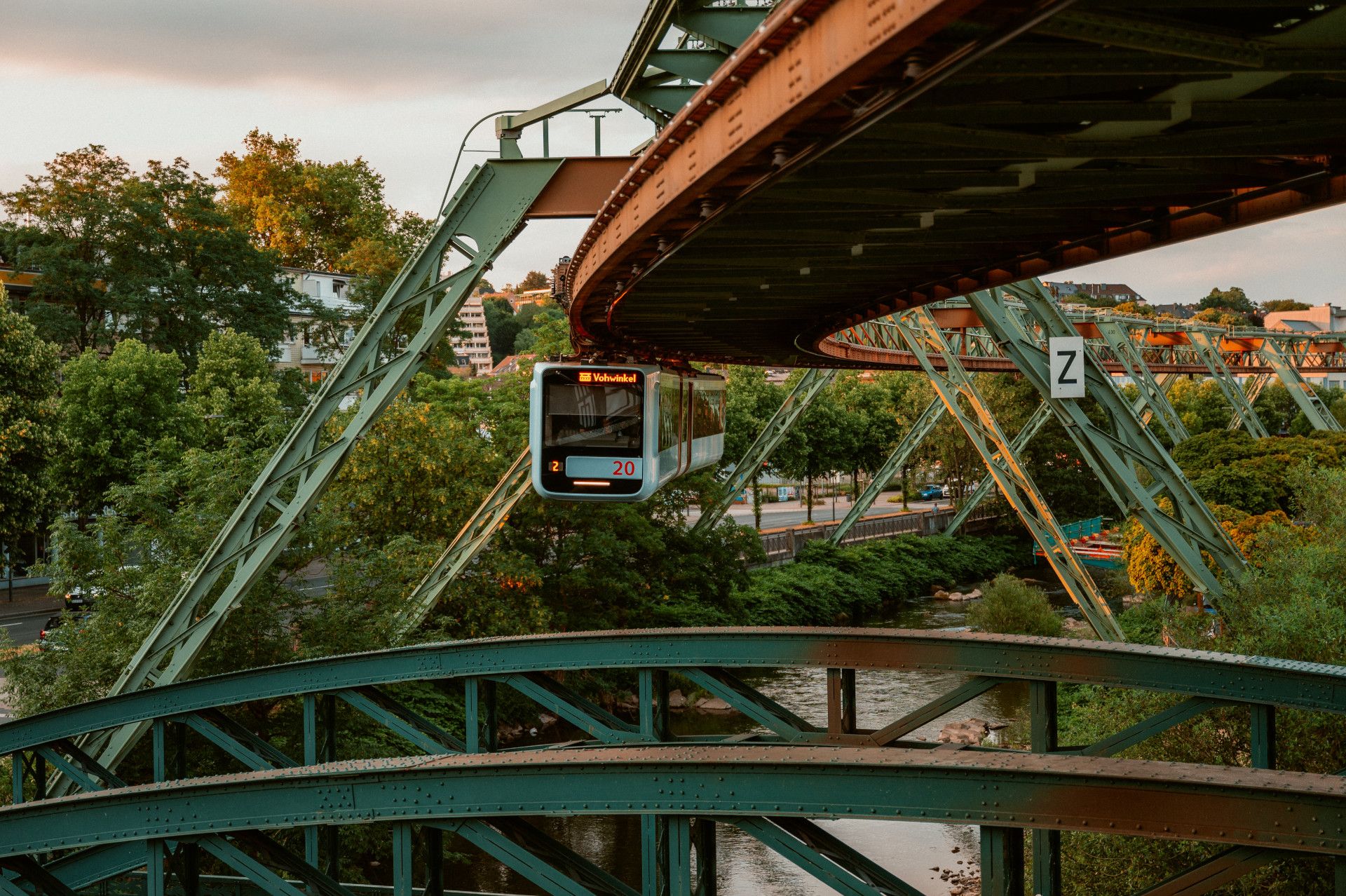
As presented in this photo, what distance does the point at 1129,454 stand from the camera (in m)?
19.4

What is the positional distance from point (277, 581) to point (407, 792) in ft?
41.1

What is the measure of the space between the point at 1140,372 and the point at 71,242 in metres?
39.9

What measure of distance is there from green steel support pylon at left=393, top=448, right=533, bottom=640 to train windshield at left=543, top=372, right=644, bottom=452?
31.9 ft

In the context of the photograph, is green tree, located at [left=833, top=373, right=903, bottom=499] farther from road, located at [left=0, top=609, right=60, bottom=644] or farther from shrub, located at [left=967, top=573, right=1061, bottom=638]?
road, located at [left=0, top=609, right=60, bottom=644]

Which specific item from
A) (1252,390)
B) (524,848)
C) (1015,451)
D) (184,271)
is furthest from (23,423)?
(1252,390)

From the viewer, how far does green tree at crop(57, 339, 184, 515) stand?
38.0 m

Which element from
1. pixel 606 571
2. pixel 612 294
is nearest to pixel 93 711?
pixel 612 294

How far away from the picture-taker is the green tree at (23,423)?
29156mm

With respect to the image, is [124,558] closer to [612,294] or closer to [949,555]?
[612,294]

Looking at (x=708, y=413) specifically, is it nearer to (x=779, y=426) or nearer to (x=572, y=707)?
(x=572, y=707)

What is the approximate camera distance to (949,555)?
5131cm

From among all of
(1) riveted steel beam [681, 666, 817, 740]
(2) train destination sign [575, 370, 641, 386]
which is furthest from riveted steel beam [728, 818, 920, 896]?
(2) train destination sign [575, 370, 641, 386]

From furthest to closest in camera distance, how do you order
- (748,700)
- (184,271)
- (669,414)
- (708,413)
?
(184,271) < (708,413) < (669,414) < (748,700)

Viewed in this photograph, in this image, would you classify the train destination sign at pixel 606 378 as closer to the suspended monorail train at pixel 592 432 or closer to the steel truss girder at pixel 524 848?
the suspended monorail train at pixel 592 432
